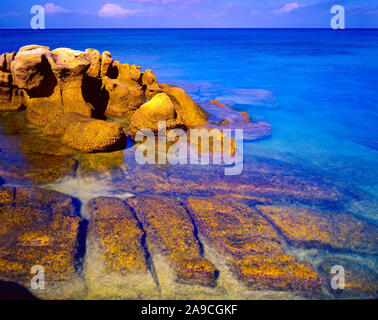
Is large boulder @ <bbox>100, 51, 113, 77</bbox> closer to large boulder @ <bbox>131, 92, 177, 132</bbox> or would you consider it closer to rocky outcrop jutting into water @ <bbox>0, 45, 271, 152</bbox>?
rocky outcrop jutting into water @ <bbox>0, 45, 271, 152</bbox>

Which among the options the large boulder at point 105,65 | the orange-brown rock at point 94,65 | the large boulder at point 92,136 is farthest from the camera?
the large boulder at point 105,65

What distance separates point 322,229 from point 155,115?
473 cm

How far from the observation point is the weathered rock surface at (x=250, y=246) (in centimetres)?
326

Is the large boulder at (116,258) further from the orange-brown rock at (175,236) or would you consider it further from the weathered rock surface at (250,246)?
the weathered rock surface at (250,246)

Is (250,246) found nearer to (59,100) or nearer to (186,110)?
(186,110)

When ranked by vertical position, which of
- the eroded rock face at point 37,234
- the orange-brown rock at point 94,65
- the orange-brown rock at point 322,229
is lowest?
the orange-brown rock at point 322,229

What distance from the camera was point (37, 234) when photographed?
3531 millimetres

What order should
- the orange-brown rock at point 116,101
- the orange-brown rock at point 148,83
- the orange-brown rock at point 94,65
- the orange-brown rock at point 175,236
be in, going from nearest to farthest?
the orange-brown rock at point 175,236 < the orange-brown rock at point 116,101 < the orange-brown rock at point 94,65 < the orange-brown rock at point 148,83

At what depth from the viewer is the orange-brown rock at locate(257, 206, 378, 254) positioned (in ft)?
13.0

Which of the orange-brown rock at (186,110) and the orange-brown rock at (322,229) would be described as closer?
the orange-brown rock at (322,229)

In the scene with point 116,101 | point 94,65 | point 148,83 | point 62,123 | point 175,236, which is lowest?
point 175,236

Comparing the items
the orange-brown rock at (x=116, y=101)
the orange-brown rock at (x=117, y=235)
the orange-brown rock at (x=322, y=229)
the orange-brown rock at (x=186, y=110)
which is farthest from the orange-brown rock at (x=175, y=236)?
the orange-brown rock at (x=116, y=101)

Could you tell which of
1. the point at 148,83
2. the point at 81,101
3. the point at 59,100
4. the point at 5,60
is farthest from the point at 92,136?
the point at 148,83

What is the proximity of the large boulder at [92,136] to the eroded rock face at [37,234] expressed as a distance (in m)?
1.78
